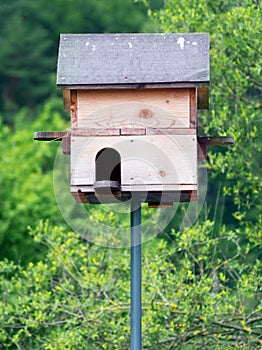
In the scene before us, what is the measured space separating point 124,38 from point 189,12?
3076mm

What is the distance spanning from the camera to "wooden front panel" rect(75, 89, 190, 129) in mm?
5270

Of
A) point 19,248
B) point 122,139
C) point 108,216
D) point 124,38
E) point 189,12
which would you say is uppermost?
point 189,12

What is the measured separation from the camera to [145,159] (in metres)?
5.21

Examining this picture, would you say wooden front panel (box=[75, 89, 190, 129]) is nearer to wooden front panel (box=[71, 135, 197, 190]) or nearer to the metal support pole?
wooden front panel (box=[71, 135, 197, 190])

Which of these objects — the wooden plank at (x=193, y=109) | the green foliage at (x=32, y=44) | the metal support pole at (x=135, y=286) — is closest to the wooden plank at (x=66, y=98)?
the wooden plank at (x=193, y=109)

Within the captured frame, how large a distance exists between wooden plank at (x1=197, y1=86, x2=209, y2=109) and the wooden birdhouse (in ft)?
0.66

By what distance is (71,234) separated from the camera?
7.97m

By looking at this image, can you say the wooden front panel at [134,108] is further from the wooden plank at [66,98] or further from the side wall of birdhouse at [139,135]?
the wooden plank at [66,98]

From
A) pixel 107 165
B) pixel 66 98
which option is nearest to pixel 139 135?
pixel 66 98

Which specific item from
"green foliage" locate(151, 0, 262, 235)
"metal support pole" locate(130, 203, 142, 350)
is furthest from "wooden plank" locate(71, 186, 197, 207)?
"green foliage" locate(151, 0, 262, 235)

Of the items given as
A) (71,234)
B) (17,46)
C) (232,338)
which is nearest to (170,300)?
(232,338)

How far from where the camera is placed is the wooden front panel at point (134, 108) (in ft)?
17.3

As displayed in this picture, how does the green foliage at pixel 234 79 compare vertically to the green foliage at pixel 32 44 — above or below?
below

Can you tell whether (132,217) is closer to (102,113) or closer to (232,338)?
(102,113)
